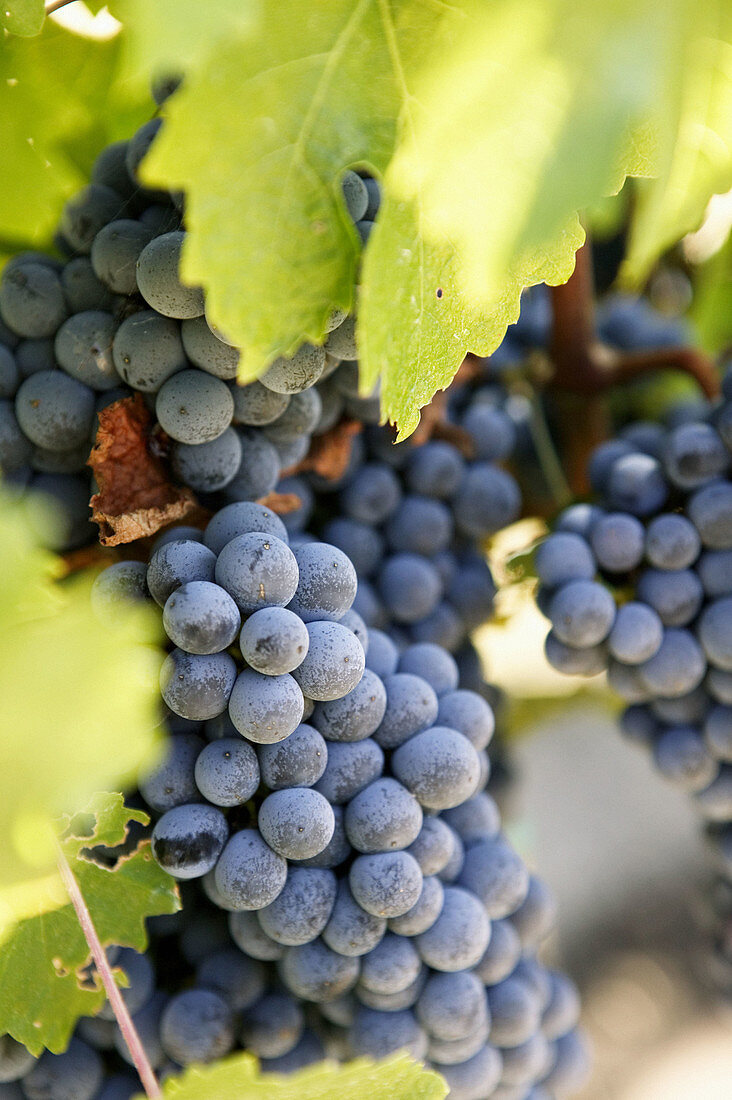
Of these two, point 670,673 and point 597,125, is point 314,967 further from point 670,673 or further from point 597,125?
point 597,125

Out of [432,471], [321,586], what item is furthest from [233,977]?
[432,471]

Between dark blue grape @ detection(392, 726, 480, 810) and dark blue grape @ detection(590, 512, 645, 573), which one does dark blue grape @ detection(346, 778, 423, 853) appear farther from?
dark blue grape @ detection(590, 512, 645, 573)

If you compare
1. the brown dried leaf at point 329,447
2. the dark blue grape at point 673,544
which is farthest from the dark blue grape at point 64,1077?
the dark blue grape at point 673,544

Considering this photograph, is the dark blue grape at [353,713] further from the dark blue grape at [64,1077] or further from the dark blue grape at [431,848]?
the dark blue grape at [64,1077]

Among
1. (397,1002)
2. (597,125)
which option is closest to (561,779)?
(397,1002)

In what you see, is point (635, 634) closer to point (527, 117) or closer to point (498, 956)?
point (498, 956)
